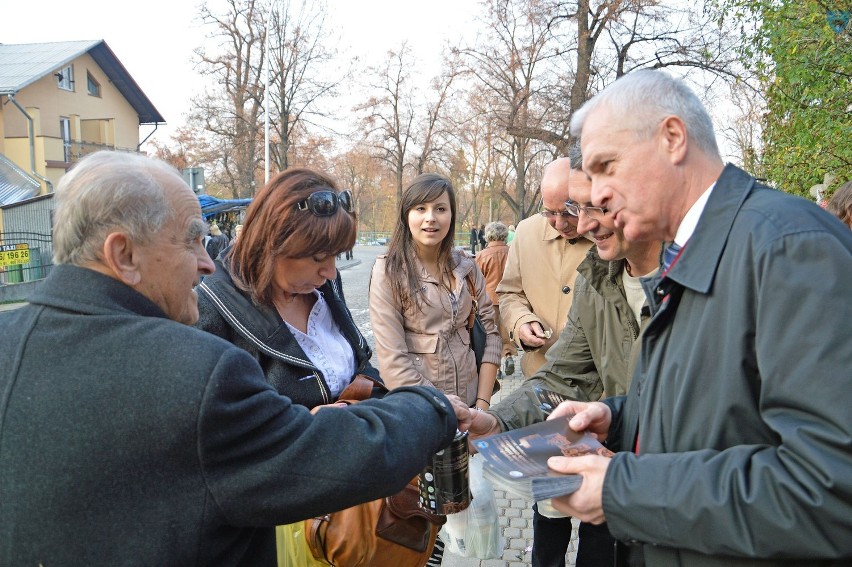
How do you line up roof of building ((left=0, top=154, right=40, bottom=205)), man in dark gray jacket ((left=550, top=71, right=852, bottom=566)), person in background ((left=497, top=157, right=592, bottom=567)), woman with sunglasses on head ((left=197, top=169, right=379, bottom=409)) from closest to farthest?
man in dark gray jacket ((left=550, top=71, right=852, bottom=566)) < woman with sunglasses on head ((left=197, top=169, right=379, bottom=409)) < person in background ((left=497, top=157, right=592, bottom=567)) < roof of building ((left=0, top=154, right=40, bottom=205))

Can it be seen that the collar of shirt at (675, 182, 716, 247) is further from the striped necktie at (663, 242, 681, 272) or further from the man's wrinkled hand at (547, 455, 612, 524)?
the man's wrinkled hand at (547, 455, 612, 524)

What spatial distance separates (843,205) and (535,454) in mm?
3263

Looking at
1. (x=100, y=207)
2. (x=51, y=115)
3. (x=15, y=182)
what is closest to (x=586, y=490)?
(x=100, y=207)

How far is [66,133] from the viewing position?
2934 centimetres

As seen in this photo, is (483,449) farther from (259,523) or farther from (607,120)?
(607,120)

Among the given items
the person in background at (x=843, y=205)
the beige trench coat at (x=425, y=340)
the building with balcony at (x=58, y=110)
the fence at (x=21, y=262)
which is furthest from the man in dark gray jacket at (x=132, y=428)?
the building with balcony at (x=58, y=110)

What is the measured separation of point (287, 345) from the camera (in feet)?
7.97

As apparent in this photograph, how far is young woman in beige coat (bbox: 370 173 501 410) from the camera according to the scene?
11.7 feet

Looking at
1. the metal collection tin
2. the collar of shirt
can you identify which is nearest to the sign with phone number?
the metal collection tin

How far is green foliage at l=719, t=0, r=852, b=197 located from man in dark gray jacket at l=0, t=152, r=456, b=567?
259 inches

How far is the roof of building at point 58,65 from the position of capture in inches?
1023

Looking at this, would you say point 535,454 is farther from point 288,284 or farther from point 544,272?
point 544,272

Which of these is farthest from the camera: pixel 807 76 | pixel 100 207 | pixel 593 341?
pixel 807 76

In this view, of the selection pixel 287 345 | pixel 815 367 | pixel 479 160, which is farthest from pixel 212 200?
pixel 479 160
